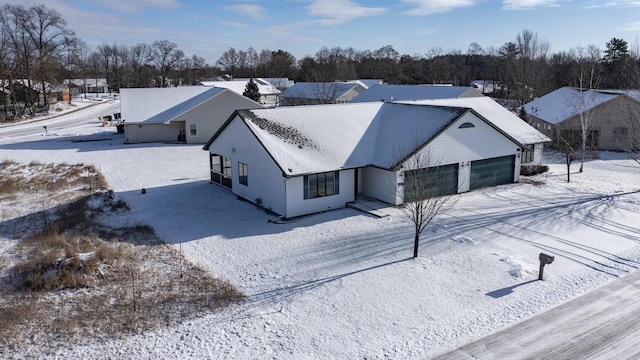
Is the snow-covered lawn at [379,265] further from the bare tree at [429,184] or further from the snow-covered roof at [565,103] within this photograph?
the snow-covered roof at [565,103]

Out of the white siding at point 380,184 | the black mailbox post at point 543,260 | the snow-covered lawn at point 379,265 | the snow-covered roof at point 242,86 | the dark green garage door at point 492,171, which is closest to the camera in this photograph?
the snow-covered lawn at point 379,265

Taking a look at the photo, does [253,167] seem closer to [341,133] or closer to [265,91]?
[341,133]

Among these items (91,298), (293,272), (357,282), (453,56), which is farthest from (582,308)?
(453,56)

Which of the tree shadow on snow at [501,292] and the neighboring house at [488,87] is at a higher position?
the neighboring house at [488,87]

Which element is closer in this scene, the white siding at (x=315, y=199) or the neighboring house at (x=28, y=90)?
the white siding at (x=315, y=199)

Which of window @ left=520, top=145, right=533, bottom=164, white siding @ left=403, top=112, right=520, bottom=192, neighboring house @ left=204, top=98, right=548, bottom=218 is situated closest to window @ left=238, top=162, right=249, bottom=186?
neighboring house @ left=204, top=98, right=548, bottom=218

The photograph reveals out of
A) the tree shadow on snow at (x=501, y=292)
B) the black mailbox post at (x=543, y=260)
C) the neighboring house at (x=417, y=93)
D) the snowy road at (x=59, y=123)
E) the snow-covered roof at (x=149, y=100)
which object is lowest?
the tree shadow on snow at (x=501, y=292)

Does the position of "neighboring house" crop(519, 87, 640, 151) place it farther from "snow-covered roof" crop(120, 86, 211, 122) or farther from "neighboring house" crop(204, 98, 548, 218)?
"snow-covered roof" crop(120, 86, 211, 122)

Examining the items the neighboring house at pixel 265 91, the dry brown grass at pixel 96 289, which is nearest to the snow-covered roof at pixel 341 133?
the dry brown grass at pixel 96 289
